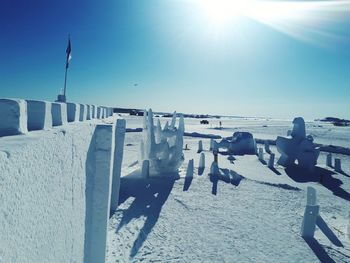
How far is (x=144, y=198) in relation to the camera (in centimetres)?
1062

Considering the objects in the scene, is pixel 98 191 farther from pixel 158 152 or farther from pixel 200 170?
pixel 200 170

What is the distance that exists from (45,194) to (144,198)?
908cm

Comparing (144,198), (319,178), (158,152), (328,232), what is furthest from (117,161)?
(319,178)

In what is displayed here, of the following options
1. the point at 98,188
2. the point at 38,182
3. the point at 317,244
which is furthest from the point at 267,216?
the point at 38,182

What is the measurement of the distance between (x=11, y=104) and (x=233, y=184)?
1234 cm

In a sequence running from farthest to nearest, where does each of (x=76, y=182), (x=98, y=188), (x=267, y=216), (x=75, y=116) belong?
(x=267, y=216) → (x=98, y=188) → (x=75, y=116) → (x=76, y=182)

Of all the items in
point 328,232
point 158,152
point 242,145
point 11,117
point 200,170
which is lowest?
point 328,232

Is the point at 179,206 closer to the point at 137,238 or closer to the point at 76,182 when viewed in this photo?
the point at 137,238

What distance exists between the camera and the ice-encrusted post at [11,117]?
170 cm

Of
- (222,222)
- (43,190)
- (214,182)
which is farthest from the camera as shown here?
(214,182)

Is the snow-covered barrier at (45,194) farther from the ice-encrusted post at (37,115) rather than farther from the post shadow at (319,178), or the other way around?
the post shadow at (319,178)

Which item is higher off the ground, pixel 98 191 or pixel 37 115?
pixel 37 115

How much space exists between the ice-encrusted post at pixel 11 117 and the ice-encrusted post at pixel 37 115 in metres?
0.35

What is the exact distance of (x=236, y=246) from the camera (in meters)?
7.07
